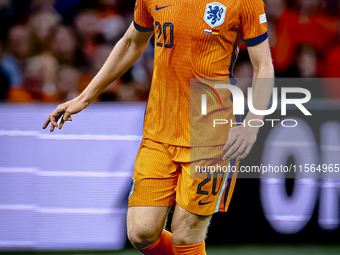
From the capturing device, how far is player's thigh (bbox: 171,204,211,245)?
2004 millimetres

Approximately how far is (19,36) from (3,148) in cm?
148

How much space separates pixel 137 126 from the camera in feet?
10.1

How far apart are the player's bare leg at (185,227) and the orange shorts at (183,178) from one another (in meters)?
0.04

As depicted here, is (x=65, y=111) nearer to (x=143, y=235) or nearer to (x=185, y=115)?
(x=185, y=115)

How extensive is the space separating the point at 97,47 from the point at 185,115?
2320 mm

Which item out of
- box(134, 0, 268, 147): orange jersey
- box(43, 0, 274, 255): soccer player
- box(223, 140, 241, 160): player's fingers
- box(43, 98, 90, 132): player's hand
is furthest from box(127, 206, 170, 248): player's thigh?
box(43, 98, 90, 132): player's hand

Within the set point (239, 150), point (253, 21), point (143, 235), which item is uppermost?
point (253, 21)

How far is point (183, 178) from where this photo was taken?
2.02 metres

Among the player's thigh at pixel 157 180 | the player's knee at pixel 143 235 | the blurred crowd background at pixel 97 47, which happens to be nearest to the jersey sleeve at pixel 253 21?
the player's thigh at pixel 157 180

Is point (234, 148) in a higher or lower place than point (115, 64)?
lower

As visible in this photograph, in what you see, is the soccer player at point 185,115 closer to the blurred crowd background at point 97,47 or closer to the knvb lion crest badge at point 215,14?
the knvb lion crest badge at point 215,14

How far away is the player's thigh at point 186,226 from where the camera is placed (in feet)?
6.57

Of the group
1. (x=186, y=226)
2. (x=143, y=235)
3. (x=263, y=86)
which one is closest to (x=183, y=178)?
(x=186, y=226)

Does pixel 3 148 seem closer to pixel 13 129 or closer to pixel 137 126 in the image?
pixel 13 129
